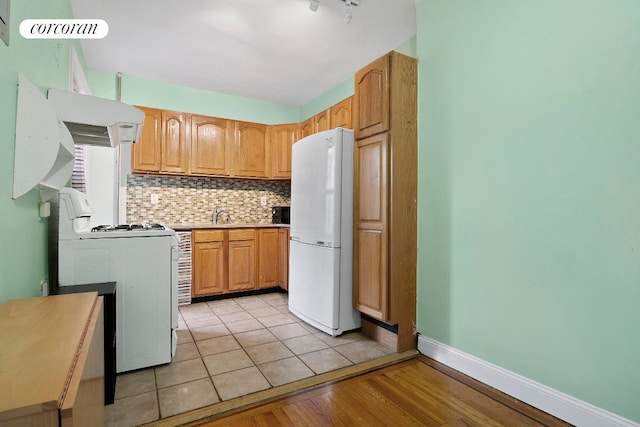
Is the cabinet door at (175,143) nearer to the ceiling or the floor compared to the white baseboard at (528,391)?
nearer to the ceiling

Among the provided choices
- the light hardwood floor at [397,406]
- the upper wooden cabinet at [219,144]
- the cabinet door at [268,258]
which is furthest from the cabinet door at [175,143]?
the light hardwood floor at [397,406]

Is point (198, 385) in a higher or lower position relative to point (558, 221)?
lower

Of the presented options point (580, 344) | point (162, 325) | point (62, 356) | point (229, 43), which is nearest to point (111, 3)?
point (229, 43)

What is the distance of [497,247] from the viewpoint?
6.17ft

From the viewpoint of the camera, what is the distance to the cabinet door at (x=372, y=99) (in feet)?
7.67

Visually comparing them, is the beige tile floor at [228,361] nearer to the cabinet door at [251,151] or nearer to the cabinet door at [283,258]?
the cabinet door at [283,258]

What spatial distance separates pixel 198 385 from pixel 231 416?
379 millimetres

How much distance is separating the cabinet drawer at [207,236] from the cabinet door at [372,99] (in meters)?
2.02

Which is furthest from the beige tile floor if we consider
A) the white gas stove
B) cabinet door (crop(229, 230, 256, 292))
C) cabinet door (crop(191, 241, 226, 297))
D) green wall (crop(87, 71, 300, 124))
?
green wall (crop(87, 71, 300, 124))

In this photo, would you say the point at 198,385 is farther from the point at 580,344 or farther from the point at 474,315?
the point at 580,344

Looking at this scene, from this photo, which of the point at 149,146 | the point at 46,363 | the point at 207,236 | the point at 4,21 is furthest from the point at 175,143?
the point at 46,363

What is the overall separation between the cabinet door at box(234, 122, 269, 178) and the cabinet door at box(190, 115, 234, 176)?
106mm

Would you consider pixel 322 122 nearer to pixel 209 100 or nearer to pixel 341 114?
pixel 341 114

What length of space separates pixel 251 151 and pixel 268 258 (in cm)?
146
